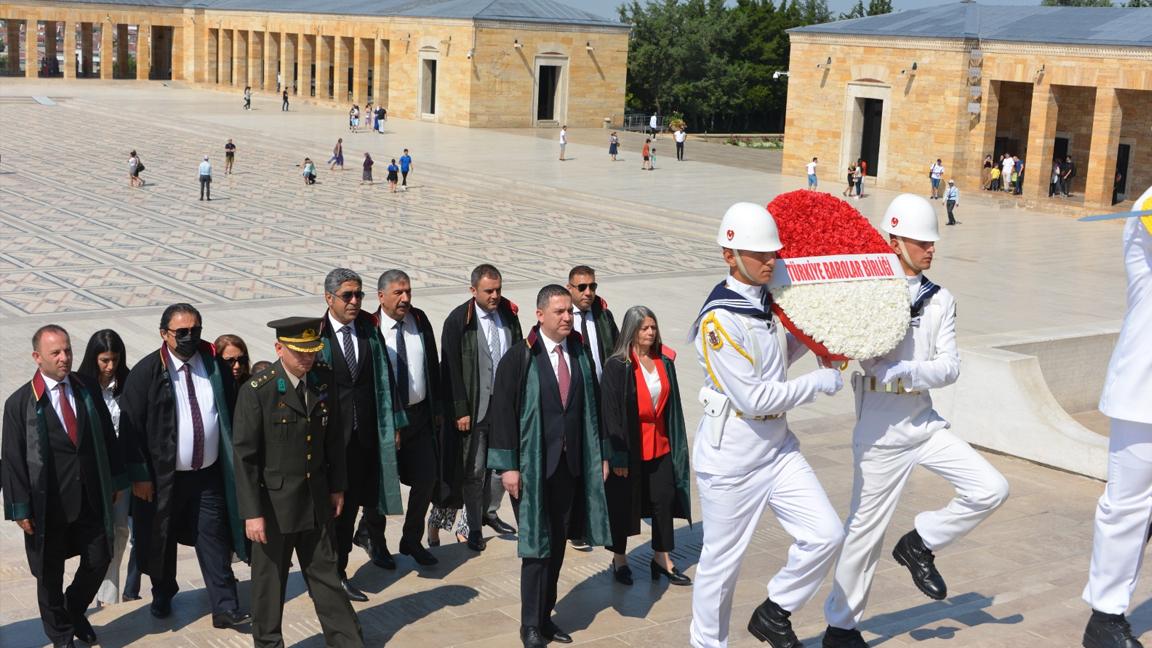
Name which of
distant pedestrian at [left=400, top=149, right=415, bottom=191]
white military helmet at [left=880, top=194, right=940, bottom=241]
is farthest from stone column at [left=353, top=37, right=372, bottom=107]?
white military helmet at [left=880, top=194, right=940, bottom=241]

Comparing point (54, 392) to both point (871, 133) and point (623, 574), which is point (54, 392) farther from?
point (871, 133)

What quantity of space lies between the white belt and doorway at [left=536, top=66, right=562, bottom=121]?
1550 inches

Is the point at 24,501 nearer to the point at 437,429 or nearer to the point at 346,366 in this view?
the point at 346,366

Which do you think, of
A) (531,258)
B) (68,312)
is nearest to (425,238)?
(531,258)

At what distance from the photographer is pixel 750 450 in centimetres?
450

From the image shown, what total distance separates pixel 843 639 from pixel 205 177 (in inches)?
815

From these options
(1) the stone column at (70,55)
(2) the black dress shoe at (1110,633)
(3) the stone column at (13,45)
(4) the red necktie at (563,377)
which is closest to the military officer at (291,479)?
(4) the red necktie at (563,377)

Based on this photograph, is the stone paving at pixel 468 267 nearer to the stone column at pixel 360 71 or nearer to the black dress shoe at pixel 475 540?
the black dress shoe at pixel 475 540

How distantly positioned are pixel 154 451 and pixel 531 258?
1324 cm

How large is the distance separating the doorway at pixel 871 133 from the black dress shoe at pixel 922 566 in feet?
88.6

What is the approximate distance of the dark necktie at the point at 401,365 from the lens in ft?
20.0

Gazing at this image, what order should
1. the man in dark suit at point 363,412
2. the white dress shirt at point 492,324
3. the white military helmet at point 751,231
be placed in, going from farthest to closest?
the white dress shirt at point 492,324 < the man in dark suit at point 363,412 < the white military helmet at point 751,231

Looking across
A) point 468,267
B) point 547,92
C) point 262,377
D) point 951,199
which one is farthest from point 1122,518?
point 547,92

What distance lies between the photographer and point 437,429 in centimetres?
630
